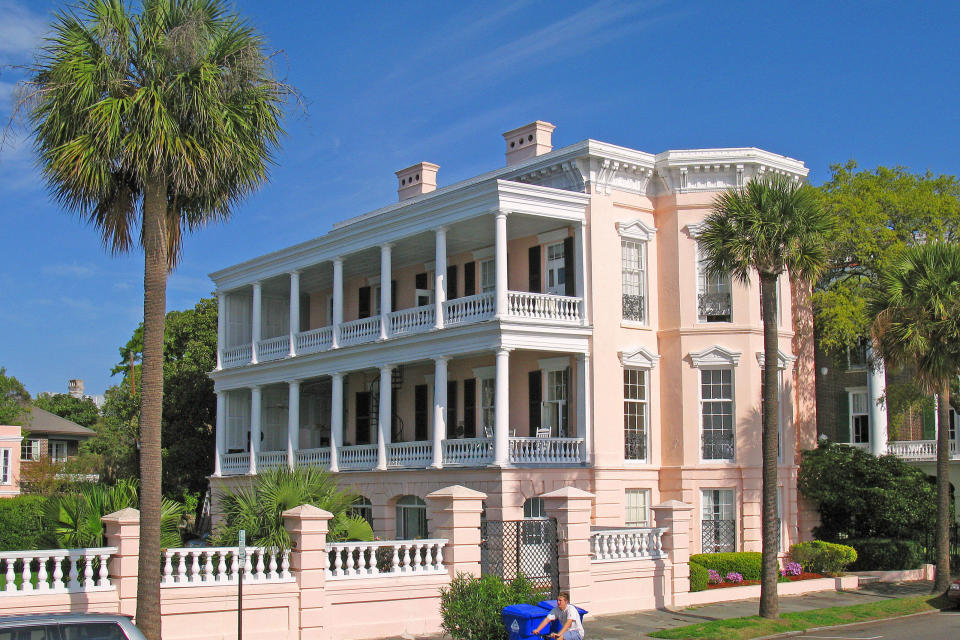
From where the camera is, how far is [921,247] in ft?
89.9

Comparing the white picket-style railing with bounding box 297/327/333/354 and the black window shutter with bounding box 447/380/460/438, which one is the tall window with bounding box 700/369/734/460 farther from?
the white picket-style railing with bounding box 297/327/333/354

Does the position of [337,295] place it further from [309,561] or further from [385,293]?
[309,561]

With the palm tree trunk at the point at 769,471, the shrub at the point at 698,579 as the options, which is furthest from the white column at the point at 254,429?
the palm tree trunk at the point at 769,471

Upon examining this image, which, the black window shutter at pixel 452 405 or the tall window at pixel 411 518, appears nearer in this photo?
the tall window at pixel 411 518

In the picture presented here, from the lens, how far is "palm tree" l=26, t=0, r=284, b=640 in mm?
15359

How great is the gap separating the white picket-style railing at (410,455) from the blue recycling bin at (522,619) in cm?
1323

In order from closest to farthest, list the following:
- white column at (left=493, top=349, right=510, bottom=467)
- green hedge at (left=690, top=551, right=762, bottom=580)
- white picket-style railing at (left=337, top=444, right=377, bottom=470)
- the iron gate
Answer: the iron gate, green hedge at (left=690, top=551, right=762, bottom=580), white column at (left=493, top=349, right=510, bottom=467), white picket-style railing at (left=337, top=444, right=377, bottom=470)

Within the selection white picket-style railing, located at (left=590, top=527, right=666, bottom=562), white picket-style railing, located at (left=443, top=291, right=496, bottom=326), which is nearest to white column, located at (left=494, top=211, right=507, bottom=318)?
white picket-style railing, located at (left=443, top=291, right=496, bottom=326)

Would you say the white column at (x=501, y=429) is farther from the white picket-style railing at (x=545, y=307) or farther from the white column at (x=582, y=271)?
the white column at (x=582, y=271)

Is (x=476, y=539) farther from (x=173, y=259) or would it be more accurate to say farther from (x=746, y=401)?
(x=746, y=401)

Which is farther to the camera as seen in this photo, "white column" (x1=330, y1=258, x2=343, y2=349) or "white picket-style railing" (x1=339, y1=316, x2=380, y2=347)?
"white column" (x1=330, y1=258, x2=343, y2=349)

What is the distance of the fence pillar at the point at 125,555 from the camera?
52.9 ft

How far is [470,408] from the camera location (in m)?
32.5

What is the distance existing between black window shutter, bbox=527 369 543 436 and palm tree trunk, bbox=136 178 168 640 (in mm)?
15758
